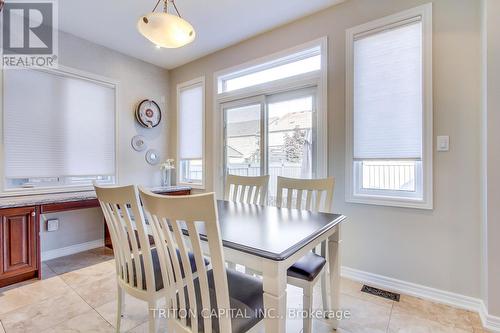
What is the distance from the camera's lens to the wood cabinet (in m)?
2.19

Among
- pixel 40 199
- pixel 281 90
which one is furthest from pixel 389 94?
pixel 40 199

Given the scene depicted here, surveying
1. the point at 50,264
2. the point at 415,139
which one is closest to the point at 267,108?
the point at 415,139

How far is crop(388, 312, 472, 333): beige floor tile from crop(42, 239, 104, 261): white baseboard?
11.5 feet

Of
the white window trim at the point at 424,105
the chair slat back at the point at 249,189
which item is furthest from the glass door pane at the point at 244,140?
the white window trim at the point at 424,105

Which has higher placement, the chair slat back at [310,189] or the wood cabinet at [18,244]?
the chair slat back at [310,189]

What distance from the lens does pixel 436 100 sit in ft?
6.48

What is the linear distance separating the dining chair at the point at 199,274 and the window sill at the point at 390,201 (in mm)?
1530

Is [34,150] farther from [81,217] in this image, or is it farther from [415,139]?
[415,139]

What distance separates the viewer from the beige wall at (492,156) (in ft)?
5.27

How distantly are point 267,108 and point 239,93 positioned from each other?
48 centimetres

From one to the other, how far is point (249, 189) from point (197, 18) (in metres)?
2.01

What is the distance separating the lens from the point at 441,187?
6.46 ft

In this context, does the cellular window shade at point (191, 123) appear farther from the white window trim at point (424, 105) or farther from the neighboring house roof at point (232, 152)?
the white window trim at point (424, 105)

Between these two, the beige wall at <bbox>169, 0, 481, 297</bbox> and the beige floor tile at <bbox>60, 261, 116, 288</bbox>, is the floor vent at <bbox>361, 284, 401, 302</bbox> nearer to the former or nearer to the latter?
the beige wall at <bbox>169, 0, 481, 297</bbox>
